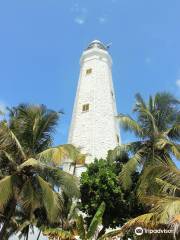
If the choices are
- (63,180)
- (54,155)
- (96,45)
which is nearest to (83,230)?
(63,180)

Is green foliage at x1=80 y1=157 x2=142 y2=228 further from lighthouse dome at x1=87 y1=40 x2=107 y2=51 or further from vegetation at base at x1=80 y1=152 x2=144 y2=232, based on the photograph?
lighthouse dome at x1=87 y1=40 x2=107 y2=51

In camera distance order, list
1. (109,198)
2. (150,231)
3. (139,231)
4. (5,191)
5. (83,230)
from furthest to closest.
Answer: (109,198) → (5,191) → (83,230) → (139,231) → (150,231)

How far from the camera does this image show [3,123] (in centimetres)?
1855

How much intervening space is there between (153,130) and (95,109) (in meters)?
9.40

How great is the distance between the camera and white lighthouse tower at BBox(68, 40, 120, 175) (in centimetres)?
2778

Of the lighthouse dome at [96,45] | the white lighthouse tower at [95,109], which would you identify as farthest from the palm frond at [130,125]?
the lighthouse dome at [96,45]

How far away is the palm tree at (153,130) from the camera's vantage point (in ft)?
65.9

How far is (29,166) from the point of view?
18.2 meters

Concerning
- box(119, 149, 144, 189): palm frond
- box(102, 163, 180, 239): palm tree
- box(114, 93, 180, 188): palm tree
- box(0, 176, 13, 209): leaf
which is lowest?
box(102, 163, 180, 239): palm tree

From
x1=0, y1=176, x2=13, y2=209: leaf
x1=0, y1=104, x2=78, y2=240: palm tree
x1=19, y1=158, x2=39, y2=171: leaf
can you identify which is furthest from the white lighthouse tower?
x1=0, y1=176, x2=13, y2=209: leaf

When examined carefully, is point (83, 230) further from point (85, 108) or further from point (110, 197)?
point (85, 108)

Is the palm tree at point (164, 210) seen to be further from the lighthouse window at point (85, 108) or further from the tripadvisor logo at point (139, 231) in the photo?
the lighthouse window at point (85, 108)

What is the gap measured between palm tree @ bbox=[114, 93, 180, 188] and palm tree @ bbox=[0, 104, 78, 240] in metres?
3.96

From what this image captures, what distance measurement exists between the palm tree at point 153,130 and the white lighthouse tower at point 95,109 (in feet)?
19.2
